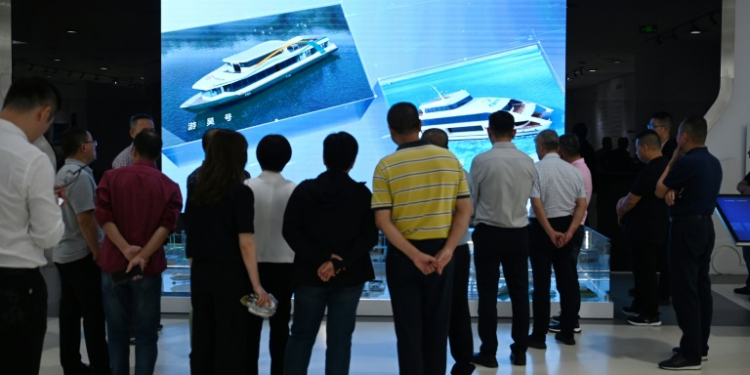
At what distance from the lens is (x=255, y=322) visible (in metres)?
4.12

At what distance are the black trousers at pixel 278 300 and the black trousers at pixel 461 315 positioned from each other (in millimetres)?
1037

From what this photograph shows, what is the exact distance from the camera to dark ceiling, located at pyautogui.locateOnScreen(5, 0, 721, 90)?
27.2 ft

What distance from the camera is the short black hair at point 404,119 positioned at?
4.00m

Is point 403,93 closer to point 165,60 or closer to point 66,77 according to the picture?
point 165,60

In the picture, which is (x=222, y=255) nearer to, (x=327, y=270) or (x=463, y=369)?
(x=327, y=270)

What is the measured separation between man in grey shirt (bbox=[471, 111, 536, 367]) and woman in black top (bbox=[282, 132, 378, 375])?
47.8 inches

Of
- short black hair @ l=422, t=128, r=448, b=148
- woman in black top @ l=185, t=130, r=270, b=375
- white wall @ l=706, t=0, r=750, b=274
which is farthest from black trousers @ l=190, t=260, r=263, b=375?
white wall @ l=706, t=0, r=750, b=274

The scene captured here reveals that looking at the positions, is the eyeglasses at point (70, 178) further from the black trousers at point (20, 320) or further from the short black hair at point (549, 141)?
the short black hair at point (549, 141)

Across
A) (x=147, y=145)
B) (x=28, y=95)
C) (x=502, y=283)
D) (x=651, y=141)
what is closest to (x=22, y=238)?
(x=28, y=95)

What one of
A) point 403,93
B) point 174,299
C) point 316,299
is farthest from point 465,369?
point 403,93

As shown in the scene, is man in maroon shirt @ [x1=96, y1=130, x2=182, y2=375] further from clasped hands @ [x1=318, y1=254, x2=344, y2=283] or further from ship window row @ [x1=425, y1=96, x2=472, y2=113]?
ship window row @ [x1=425, y1=96, x2=472, y2=113]

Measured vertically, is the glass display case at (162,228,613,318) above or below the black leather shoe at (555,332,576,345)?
above

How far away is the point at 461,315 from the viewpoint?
4824 millimetres

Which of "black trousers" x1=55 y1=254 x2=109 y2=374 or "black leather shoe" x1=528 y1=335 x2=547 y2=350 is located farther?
"black leather shoe" x1=528 y1=335 x2=547 y2=350
